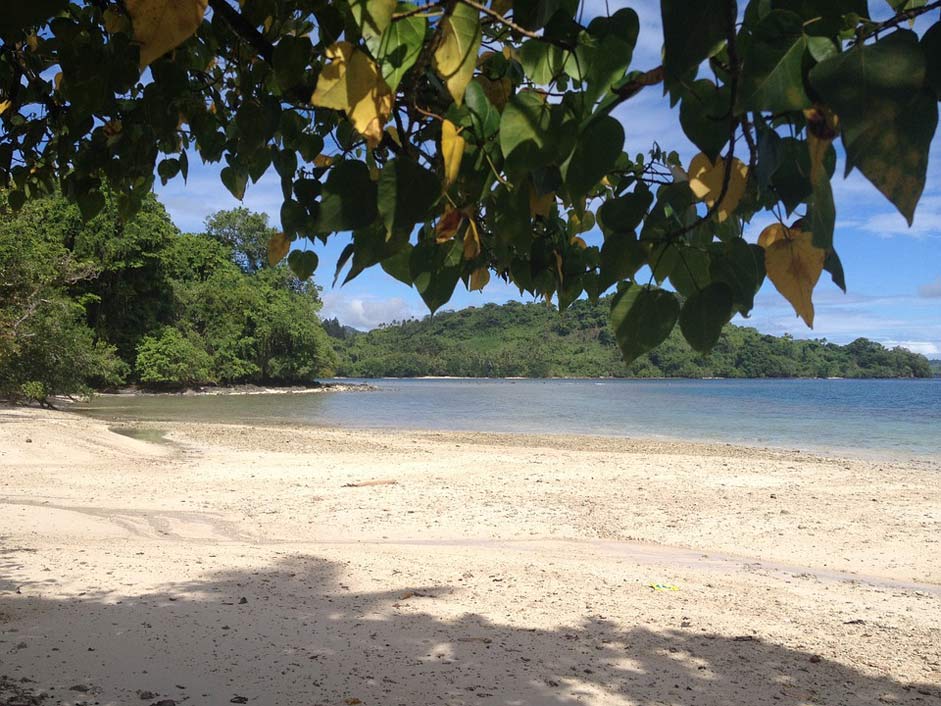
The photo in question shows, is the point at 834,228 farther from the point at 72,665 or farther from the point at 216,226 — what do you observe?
the point at 216,226

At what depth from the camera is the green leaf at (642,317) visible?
2.35ft

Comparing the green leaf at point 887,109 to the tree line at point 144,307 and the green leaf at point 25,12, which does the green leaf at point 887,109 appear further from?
the tree line at point 144,307

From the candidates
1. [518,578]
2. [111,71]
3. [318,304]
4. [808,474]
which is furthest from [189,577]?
[318,304]

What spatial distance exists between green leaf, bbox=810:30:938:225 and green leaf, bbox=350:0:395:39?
0.37 meters

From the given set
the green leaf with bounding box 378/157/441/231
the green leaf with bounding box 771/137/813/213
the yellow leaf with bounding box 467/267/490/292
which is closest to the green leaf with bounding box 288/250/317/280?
the yellow leaf with bounding box 467/267/490/292

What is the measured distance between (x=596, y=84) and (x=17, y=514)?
7135 mm

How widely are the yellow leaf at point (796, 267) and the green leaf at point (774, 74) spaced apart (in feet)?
0.51

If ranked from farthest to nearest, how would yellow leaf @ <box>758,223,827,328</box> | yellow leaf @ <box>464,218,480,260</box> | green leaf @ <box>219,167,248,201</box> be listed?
green leaf @ <box>219,167,248,201</box> → yellow leaf @ <box>464,218,480,260</box> → yellow leaf @ <box>758,223,827,328</box>

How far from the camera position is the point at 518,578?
15.8ft

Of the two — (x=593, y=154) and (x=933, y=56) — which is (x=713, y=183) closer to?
(x=593, y=154)

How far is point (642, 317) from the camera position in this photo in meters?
0.73

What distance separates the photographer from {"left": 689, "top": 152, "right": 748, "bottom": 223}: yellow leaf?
2.30 ft

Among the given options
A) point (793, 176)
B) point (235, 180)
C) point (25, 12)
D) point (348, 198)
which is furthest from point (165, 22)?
point (235, 180)

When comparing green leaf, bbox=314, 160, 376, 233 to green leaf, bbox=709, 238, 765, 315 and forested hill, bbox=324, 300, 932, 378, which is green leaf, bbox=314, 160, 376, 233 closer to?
green leaf, bbox=709, 238, 765, 315
